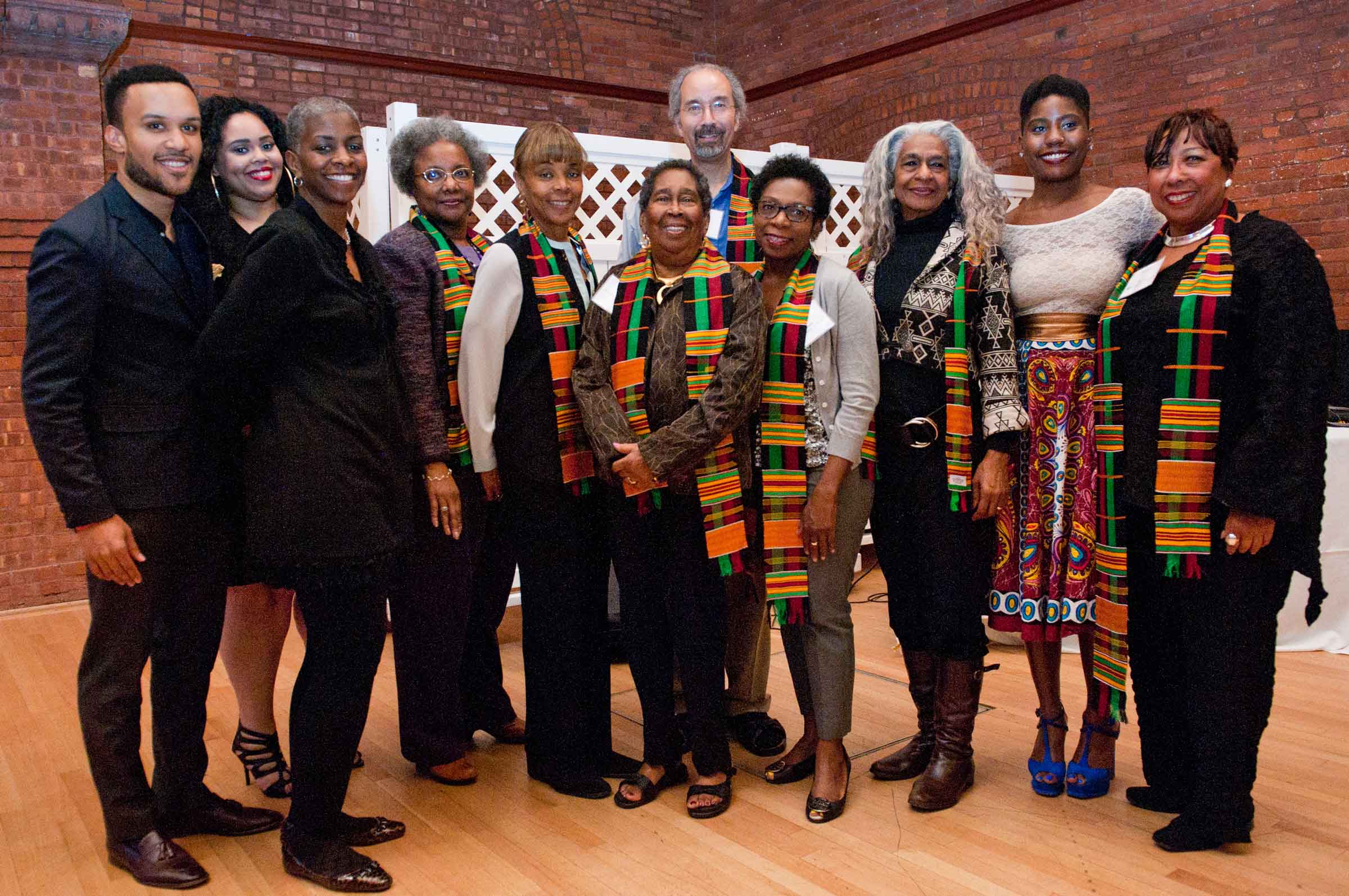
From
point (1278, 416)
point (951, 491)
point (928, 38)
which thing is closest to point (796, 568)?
point (951, 491)

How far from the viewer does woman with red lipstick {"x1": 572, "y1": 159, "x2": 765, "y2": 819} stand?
7.43 feet

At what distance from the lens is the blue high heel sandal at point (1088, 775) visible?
2.50m

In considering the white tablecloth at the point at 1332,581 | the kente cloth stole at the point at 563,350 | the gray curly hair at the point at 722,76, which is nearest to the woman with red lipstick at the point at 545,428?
the kente cloth stole at the point at 563,350

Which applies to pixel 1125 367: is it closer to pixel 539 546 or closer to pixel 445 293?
pixel 539 546

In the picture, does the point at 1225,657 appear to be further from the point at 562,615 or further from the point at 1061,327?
the point at 562,615

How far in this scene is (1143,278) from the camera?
89.4 inches

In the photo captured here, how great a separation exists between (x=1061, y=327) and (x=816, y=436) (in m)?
0.65

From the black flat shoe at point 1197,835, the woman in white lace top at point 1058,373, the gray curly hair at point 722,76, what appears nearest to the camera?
the black flat shoe at point 1197,835

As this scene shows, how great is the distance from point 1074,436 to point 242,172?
79.8 inches

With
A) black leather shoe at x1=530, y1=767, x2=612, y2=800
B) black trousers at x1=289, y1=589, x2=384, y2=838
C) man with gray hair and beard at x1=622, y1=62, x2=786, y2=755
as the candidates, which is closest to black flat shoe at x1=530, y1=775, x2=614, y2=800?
black leather shoe at x1=530, y1=767, x2=612, y2=800

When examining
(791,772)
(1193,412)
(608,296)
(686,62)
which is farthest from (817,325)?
(686,62)

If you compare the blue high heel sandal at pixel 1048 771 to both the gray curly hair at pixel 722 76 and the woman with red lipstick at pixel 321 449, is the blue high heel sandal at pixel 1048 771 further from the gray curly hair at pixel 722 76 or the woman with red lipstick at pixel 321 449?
the gray curly hair at pixel 722 76

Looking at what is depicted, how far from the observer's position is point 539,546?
97.5 inches

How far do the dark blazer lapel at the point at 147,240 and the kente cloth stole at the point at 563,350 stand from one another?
772 mm
